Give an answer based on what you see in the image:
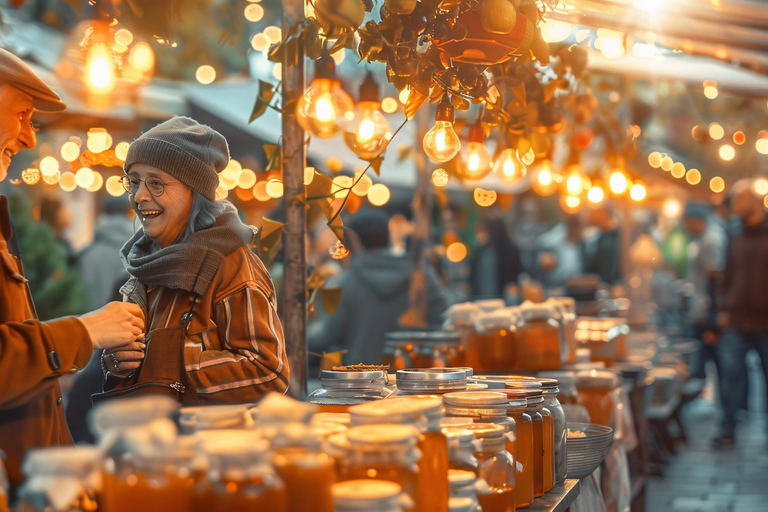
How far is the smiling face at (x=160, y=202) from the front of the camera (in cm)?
205

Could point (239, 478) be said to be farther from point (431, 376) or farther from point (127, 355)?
point (127, 355)

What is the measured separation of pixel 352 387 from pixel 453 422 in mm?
438

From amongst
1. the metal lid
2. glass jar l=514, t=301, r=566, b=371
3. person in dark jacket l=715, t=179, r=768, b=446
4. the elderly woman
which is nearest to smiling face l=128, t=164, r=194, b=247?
the elderly woman

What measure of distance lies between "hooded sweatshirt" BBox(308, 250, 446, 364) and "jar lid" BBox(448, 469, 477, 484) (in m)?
3.45

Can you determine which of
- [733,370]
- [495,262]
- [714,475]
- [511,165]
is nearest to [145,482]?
[511,165]

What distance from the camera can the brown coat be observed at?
1.48 metres

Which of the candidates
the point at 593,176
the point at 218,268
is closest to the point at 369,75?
the point at 218,268

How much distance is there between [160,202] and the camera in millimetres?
2055

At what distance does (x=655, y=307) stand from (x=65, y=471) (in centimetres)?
940

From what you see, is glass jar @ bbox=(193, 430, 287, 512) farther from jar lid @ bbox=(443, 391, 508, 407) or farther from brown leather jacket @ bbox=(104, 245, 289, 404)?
brown leather jacket @ bbox=(104, 245, 289, 404)

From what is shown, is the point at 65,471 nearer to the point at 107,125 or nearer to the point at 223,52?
the point at 107,125

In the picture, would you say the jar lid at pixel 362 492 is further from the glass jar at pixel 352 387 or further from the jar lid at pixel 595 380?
the jar lid at pixel 595 380

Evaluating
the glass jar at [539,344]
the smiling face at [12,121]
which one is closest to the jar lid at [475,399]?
the smiling face at [12,121]

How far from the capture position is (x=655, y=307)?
9.65m
